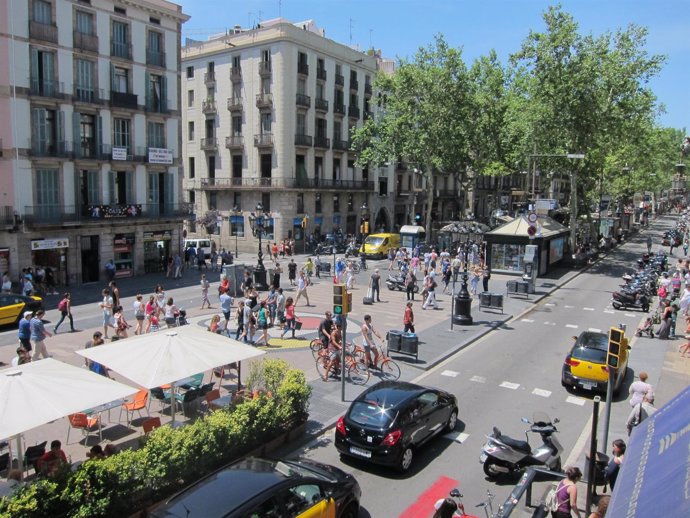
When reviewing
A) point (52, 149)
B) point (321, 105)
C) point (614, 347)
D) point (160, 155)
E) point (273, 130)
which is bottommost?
point (614, 347)

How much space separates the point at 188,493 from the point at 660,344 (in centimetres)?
1906

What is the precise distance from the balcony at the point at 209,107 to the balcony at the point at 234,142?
3498 millimetres

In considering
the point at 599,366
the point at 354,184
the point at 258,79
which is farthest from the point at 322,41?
the point at 599,366

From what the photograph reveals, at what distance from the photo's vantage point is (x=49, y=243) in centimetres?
3155

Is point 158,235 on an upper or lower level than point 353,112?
lower

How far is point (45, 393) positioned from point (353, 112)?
52764 mm

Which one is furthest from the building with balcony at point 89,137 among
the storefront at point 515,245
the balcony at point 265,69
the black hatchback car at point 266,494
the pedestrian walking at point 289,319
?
the black hatchback car at point 266,494

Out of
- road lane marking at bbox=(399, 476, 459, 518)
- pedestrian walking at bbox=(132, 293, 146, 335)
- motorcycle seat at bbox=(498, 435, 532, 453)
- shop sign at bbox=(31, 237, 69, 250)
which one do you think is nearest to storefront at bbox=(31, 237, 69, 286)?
shop sign at bbox=(31, 237, 69, 250)

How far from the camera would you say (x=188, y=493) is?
289 inches

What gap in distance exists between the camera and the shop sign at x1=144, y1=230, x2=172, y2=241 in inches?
1472

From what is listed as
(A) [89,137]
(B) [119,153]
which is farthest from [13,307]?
(B) [119,153]

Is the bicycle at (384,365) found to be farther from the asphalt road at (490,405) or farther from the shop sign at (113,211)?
the shop sign at (113,211)

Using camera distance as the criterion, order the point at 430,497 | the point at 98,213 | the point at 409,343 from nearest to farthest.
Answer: the point at 430,497 → the point at 409,343 → the point at 98,213

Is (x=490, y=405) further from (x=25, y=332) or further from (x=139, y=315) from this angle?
(x=25, y=332)
